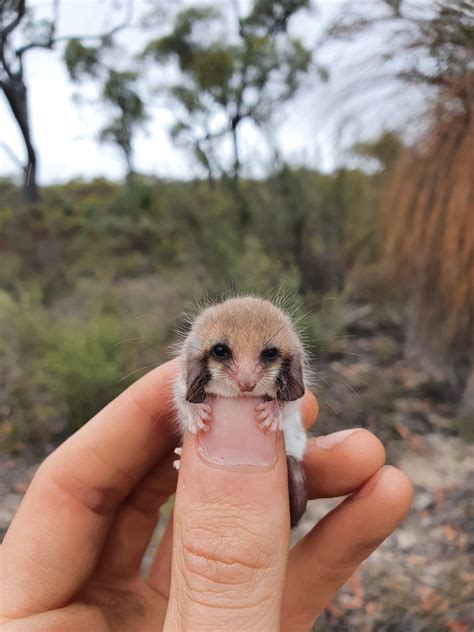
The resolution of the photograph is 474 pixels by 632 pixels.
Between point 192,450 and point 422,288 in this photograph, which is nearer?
point 192,450

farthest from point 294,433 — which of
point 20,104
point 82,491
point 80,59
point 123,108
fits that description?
point 123,108

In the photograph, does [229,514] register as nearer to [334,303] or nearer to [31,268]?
[334,303]

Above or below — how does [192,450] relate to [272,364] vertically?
below

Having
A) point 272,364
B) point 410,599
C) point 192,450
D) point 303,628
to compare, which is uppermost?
point 272,364

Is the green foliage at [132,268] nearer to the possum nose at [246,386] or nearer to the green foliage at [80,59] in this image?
the possum nose at [246,386]

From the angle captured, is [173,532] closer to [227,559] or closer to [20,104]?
[227,559]

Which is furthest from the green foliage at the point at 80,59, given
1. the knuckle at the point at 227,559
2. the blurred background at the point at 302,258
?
the knuckle at the point at 227,559

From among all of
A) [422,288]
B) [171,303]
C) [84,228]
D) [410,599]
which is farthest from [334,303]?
[84,228]
